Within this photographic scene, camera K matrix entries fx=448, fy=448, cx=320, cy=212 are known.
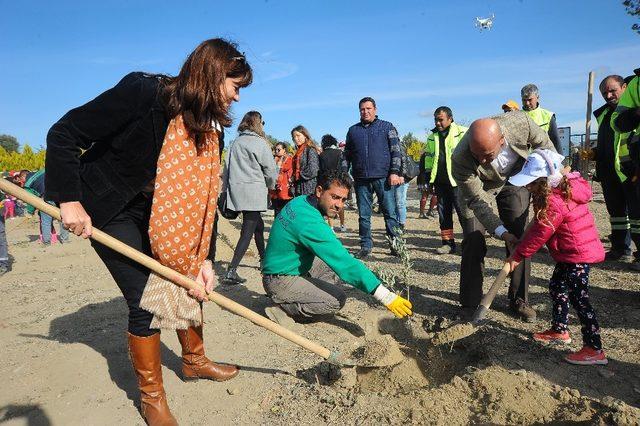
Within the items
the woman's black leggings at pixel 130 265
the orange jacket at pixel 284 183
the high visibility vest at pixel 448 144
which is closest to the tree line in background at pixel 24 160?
the orange jacket at pixel 284 183

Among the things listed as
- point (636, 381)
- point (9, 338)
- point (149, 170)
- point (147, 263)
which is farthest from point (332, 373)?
point (9, 338)

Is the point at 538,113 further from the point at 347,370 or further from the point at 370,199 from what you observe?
the point at 347,370

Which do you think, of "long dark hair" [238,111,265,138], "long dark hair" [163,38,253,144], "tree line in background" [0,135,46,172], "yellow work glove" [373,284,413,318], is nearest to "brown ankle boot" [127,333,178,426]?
"long dark hair" [163,38,253,144]

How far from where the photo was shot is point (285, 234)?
12.2 ft

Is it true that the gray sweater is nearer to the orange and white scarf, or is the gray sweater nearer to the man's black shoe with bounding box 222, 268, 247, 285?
the man's black shoe with bounding box 222, 268, 247, 285

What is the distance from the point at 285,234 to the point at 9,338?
283 centimetres

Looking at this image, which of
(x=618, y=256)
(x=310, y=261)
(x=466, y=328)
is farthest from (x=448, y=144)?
(x=466, y=328)

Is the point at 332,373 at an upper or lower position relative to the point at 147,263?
lower

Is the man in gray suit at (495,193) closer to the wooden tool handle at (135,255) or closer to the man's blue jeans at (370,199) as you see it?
the wooden tool handle at (135,255)

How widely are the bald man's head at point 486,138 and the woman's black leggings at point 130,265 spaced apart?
234 cm

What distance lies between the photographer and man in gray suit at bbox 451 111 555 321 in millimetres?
3584

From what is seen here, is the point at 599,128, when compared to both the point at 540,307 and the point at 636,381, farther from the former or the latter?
the point at 636,381

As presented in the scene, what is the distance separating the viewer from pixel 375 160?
6387 millimetres

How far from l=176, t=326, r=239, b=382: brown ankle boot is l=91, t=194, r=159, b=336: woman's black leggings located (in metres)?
0.48
